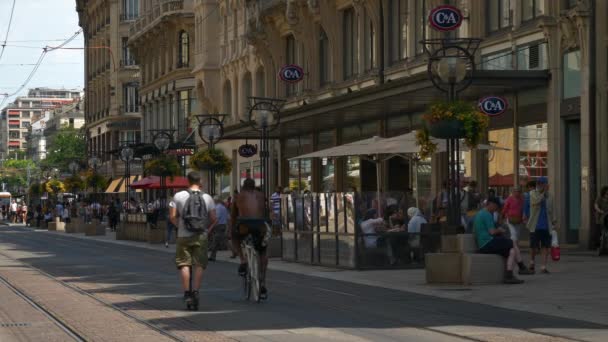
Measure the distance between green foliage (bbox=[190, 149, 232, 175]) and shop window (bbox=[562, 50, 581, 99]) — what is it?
48.4 ft

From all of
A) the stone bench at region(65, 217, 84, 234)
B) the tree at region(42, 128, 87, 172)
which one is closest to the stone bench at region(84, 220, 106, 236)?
the stone bench at region(65, 217, 84, 234)

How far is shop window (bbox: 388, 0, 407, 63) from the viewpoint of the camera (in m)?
43.7

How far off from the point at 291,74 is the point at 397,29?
22.3 feet

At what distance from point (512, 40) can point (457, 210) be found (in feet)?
44.1

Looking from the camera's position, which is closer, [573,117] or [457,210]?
[457,210]

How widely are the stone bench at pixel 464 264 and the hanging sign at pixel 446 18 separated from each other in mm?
14535

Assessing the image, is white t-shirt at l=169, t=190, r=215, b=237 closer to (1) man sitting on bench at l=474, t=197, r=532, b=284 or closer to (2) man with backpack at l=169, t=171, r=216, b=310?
(2) man with backpack at l=169, t=171, r=216, b=310

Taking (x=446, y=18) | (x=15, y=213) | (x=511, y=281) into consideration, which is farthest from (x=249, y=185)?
(x=15, y=213)

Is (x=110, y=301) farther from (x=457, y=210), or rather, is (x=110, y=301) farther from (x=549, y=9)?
(x=549, y=9)

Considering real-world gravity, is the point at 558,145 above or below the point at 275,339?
above

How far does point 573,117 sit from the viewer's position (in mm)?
32375

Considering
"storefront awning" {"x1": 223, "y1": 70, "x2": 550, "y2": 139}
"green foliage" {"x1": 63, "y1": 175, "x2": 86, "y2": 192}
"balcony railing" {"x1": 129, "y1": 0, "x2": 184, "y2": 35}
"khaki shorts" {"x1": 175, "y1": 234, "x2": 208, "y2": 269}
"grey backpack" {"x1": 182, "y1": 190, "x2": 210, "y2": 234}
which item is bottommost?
"khaki shorts" {"x1": 175, "y1": 234, "x2": 208, "y2": 269}

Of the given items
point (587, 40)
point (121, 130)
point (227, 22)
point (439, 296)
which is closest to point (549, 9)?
point (587, 40)

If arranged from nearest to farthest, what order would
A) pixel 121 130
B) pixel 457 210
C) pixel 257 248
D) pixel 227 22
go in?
1. pixel 257 248
2. pixel 457 210
3. pixel 227 22
4. pixel 121 130
